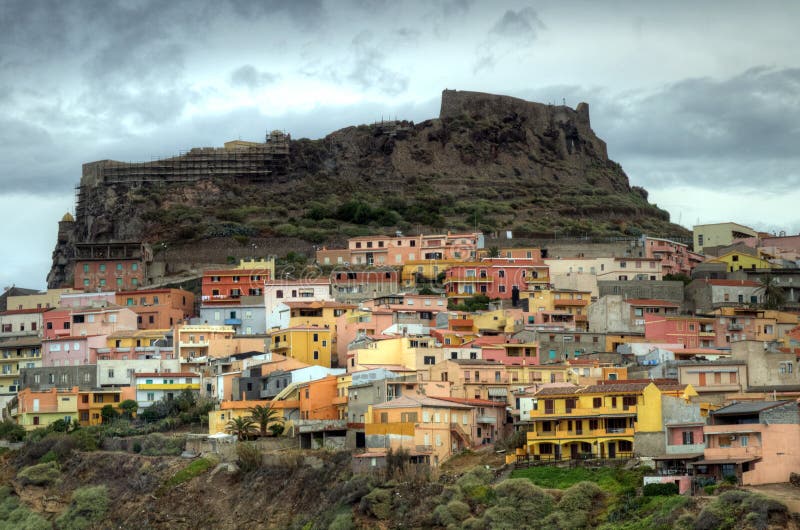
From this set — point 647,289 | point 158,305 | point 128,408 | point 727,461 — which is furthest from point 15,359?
point 727,461

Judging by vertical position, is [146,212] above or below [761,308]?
above

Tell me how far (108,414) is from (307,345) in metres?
10.9

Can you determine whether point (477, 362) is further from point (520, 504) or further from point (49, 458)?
point (49, 458)

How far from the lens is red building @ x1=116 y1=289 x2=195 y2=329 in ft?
305

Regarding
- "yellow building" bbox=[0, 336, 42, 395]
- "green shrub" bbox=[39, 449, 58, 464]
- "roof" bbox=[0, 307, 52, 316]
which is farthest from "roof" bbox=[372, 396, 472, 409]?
"roof" bbox=[0, 307, 52, 316]

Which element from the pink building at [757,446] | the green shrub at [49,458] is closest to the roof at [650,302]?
the pink building at [757,446]

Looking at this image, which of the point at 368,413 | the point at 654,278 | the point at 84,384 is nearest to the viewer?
the point at 368,413

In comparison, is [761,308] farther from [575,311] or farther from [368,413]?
[368,413]

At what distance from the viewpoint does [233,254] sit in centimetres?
11006

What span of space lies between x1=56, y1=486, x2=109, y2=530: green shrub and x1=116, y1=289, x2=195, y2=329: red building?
23.2 metres

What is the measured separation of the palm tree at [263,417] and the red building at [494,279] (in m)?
25.6

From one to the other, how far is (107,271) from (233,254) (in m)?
9.54

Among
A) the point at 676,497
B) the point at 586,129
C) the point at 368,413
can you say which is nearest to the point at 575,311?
the point at 368,413

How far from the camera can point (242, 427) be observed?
70.5 m
